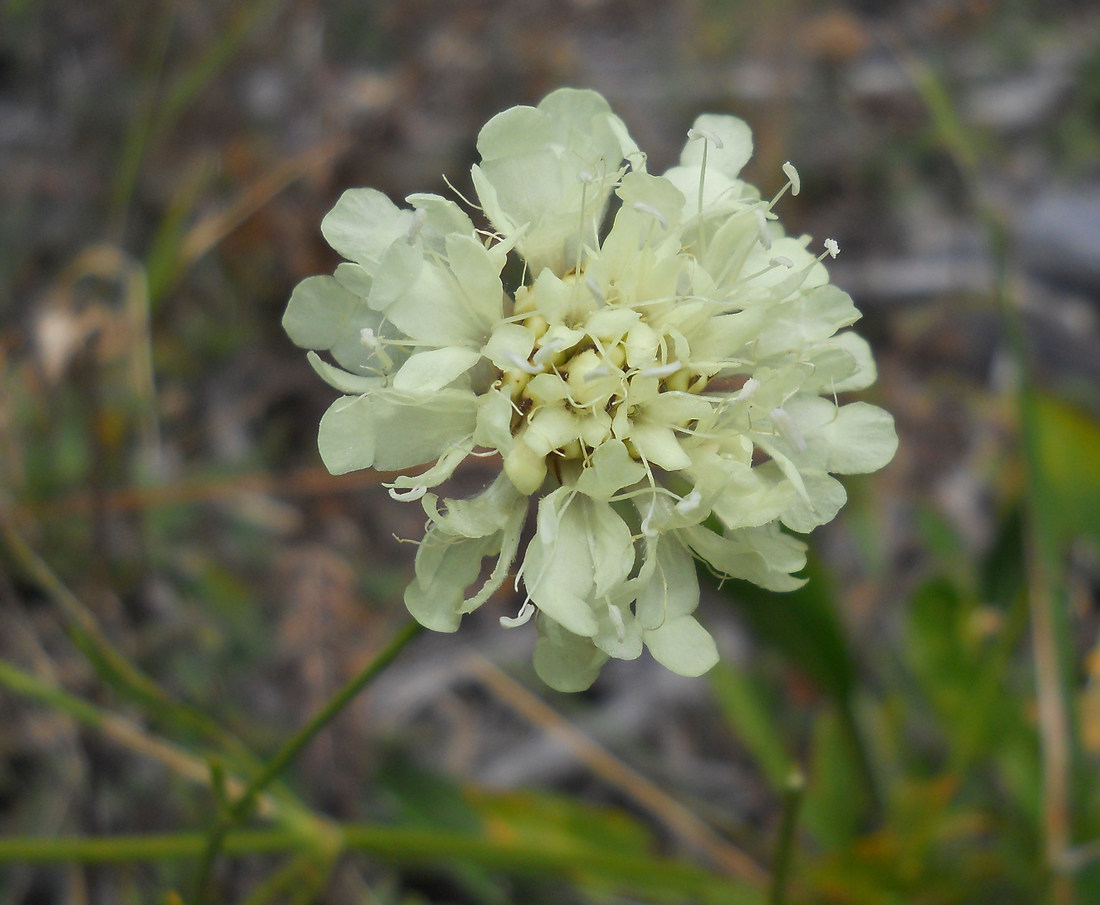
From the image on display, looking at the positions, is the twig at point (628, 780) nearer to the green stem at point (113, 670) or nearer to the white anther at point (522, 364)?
the green stem at point (113, 670)

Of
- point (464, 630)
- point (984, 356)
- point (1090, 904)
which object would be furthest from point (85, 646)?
point (984, 356)

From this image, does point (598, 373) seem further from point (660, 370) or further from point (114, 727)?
point (114, 727)

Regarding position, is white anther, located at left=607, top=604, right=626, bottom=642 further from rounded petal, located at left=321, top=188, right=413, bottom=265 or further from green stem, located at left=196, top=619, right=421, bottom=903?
rounded petal, located at left=321, top=188, right=413, bottom=265

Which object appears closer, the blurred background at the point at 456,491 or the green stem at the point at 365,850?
the green stem at the point at 365,850

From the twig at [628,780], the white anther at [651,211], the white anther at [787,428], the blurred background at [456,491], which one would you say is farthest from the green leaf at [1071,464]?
the white anther at [651,211]

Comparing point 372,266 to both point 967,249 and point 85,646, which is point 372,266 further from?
point 967,249

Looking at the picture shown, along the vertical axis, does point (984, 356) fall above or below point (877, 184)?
below

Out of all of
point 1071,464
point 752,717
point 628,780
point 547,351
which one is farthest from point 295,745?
point 1071,464
